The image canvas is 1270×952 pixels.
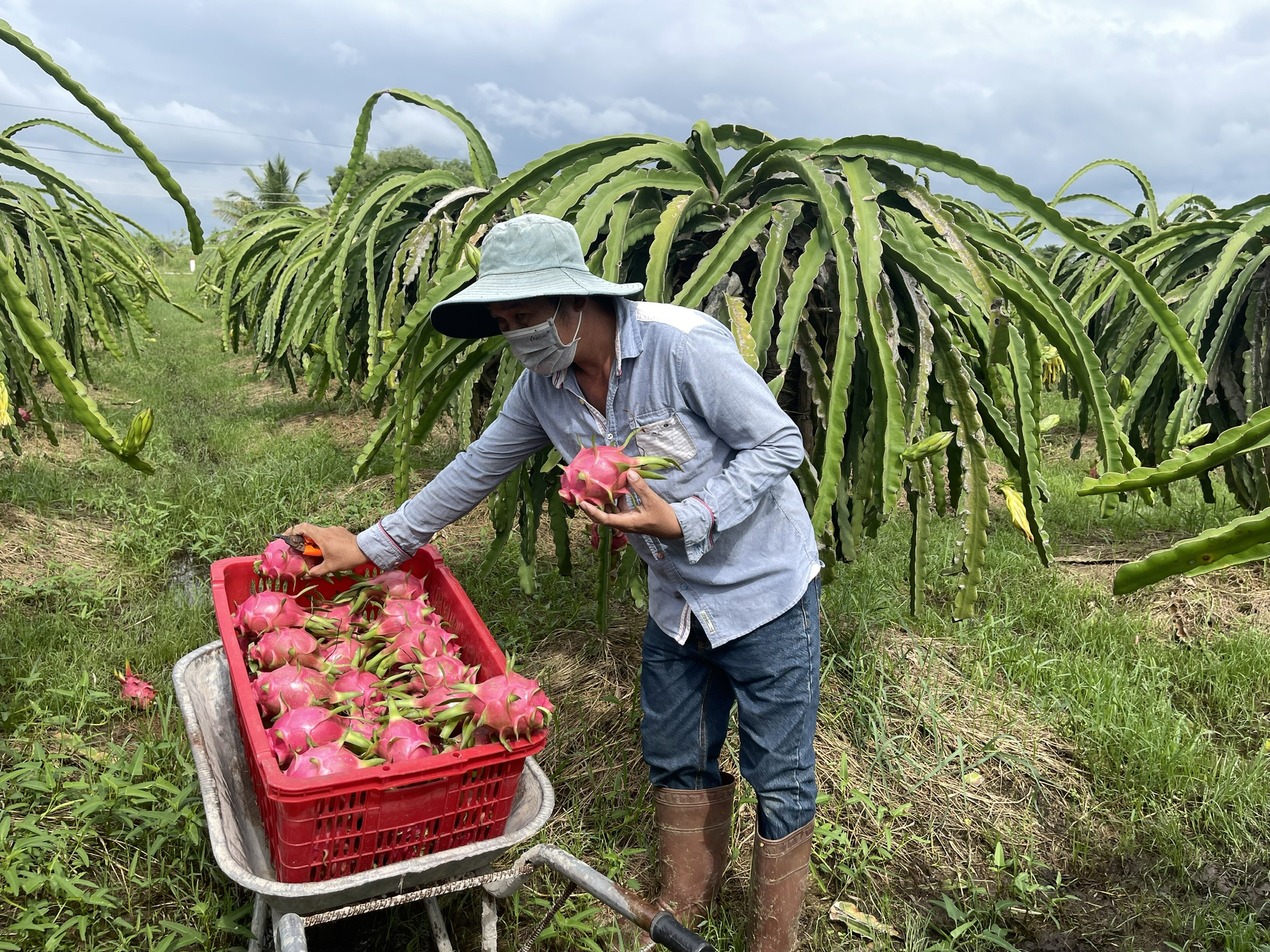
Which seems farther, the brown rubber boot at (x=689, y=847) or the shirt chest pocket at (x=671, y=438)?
the brown rubber boot at (x=689, y=847)

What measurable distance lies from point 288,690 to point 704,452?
37.3 inches

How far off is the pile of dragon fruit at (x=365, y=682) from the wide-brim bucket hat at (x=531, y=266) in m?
0.72

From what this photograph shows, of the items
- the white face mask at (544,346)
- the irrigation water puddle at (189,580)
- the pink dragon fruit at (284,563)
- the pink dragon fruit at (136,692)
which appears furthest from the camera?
the irrigation water puddle at (189,580)

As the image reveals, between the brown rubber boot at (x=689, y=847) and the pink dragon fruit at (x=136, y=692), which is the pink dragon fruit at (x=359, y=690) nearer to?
the brown rubber boot at (x=689, y=847)

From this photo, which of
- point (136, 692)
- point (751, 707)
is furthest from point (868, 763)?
point (136, 692)

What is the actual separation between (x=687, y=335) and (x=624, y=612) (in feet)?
6.08

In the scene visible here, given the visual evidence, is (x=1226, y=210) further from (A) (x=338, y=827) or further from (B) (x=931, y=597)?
(A) (x=338, y=827)

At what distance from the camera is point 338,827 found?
159cm

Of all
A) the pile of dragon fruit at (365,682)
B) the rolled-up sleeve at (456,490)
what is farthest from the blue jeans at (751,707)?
the rolled-up sleeve at (456,490)

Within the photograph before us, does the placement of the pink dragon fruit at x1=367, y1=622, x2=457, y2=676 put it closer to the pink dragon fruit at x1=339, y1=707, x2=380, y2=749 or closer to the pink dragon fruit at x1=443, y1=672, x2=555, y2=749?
the pink dragon fruit at x1=339, y1=707, x2=380, y2=749

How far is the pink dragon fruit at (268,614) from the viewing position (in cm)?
205

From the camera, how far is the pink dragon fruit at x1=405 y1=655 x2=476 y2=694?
6.19 feet

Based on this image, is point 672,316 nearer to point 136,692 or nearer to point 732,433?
point 732,433

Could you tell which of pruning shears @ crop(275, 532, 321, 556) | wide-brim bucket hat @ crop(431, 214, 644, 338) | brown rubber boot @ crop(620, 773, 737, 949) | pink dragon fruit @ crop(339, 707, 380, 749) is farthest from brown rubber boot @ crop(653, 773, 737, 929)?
wide-brim bucket hat @ crop(431, 214, 644, 338)
